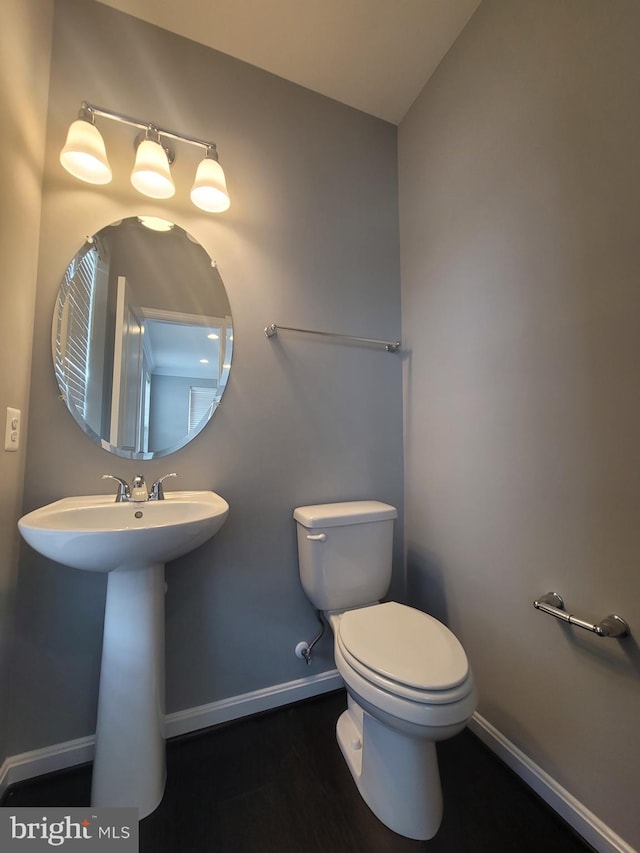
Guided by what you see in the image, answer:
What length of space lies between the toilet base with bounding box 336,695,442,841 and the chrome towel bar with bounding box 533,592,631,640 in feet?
1.57

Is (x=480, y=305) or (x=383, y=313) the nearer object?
(x=480, y=305)

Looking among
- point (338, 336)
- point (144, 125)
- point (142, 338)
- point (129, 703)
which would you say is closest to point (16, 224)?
point (142, 338)

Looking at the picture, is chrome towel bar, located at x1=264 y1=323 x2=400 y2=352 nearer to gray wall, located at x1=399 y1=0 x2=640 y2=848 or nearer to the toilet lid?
gray wall, located at x1=399 y1=0 x2=640 y2=848

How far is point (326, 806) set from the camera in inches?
38.7

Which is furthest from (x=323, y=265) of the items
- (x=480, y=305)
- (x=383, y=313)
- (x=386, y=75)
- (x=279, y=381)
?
(x=386, y=75)

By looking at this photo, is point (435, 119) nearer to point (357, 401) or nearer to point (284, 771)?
point (357, 401)

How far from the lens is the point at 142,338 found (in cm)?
127

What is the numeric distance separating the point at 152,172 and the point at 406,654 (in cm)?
170

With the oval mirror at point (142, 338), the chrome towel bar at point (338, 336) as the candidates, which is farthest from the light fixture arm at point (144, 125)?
the chrome towel bar at point (338, 336)

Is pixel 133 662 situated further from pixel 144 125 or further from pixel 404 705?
pixel 144 125

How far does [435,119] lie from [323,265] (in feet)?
2.60

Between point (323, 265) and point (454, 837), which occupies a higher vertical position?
point (323, 265)

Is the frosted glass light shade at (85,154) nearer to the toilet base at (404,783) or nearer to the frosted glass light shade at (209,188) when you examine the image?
the frosted glass light shade at (209,188)

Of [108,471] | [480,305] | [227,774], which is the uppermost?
[480,305]
